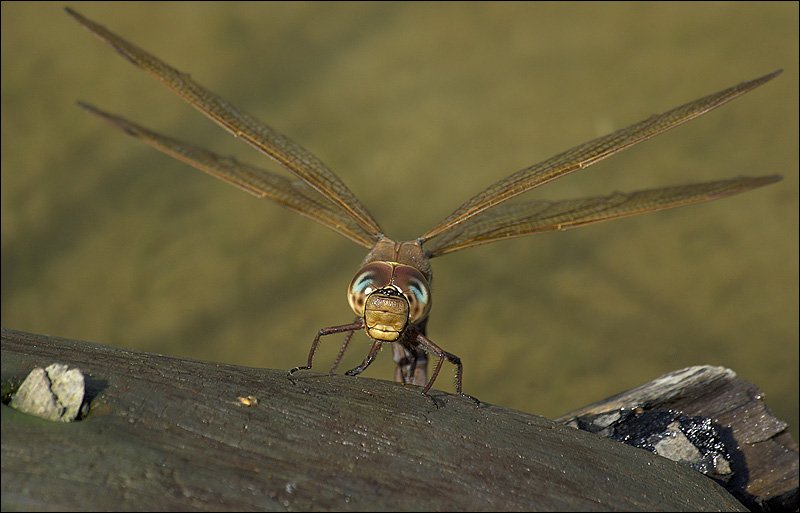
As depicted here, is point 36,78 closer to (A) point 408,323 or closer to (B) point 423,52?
(B) point 423,52

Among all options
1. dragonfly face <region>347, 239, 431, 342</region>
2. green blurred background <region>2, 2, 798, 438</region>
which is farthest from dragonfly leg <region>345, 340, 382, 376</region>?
green blurred background <region>2, 2, 798, 438</region>

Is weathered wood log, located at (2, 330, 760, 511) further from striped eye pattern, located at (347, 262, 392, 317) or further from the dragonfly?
the dragonfly

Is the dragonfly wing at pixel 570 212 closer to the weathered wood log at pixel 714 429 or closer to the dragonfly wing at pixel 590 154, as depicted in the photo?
the dragonfly wing at pixel 590 154

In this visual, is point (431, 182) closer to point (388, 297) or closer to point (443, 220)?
point (443, 220)

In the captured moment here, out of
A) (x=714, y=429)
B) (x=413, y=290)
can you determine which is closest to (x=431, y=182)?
(x=413, y=290)

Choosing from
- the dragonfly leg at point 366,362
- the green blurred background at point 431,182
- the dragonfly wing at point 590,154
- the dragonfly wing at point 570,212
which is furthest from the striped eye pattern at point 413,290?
the green blurred background at point 431,182
